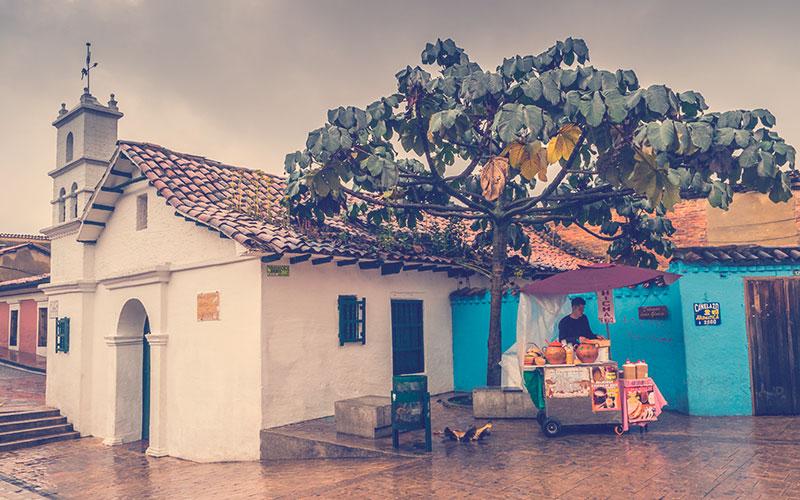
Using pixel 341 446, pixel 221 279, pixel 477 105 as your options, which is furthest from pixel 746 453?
pixel 221 279

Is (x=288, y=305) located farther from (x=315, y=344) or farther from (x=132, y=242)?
(x=132, y=242)

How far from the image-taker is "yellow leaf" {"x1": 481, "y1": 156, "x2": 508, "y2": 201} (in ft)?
31.2

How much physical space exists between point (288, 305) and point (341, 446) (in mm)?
2886

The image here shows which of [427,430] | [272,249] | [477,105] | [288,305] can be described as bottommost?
[427,430]

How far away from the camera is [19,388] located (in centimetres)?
1864

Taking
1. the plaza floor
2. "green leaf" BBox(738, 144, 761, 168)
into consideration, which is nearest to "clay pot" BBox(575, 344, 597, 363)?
the plaza floor

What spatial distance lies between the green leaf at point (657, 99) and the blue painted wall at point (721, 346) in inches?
117

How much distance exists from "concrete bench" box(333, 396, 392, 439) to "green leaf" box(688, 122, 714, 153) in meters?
5.83

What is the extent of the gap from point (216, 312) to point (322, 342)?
6.48 ft

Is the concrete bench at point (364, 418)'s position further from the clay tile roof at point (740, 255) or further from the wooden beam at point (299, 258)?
the clay tile roof at point (740, 255)

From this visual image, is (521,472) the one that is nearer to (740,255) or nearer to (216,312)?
(740,255)

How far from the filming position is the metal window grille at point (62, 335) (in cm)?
1485

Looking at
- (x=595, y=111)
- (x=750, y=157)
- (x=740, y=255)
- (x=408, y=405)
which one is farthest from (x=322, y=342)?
(x=750, y=157)

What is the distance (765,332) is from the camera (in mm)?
9867
